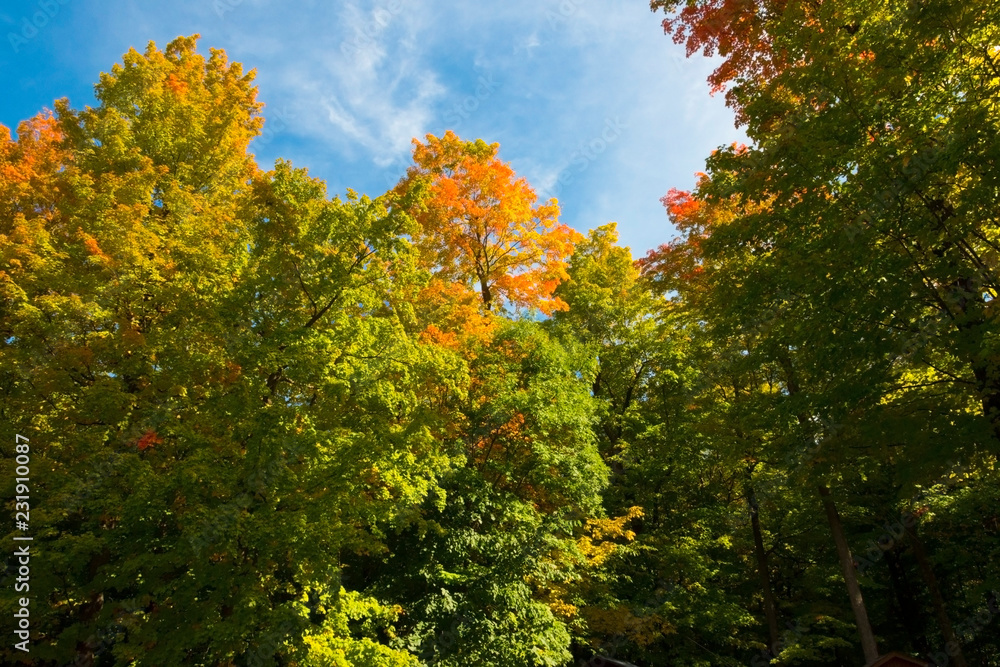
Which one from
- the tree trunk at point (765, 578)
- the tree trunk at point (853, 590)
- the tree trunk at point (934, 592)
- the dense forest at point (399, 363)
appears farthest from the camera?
the tree trunk at point (934, 592)

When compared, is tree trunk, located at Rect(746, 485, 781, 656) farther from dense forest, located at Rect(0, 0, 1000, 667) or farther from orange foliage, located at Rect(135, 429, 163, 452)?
orange foliage, located at Rect(135, 429, 163, 452)

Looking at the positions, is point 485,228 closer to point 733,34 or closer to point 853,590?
point 733,34

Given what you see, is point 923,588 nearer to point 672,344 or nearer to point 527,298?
point 672,344

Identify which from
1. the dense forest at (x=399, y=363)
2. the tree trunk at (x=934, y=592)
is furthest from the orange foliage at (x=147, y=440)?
the tree trunk at (x=934, y=592)

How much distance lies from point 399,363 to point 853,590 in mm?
11891

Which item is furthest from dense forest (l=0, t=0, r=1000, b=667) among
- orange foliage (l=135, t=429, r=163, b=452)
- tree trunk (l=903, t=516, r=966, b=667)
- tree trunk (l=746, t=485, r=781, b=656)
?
tree trunk (l=903, t=516, r=966, b=667)

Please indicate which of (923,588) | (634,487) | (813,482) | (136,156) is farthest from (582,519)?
(923,588)

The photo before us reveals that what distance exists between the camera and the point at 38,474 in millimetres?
8391

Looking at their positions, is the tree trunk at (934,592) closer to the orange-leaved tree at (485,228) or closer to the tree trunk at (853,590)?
the tree trunk at (853,590)

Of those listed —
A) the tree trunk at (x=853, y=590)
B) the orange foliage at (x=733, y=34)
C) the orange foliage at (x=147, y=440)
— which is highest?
the orange foliage at (x=733, y=34)

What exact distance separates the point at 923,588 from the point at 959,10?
22565mm

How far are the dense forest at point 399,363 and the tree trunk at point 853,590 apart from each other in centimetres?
8

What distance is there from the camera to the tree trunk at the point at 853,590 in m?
12.2

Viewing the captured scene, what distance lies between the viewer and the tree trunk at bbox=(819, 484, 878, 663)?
12156 mm
